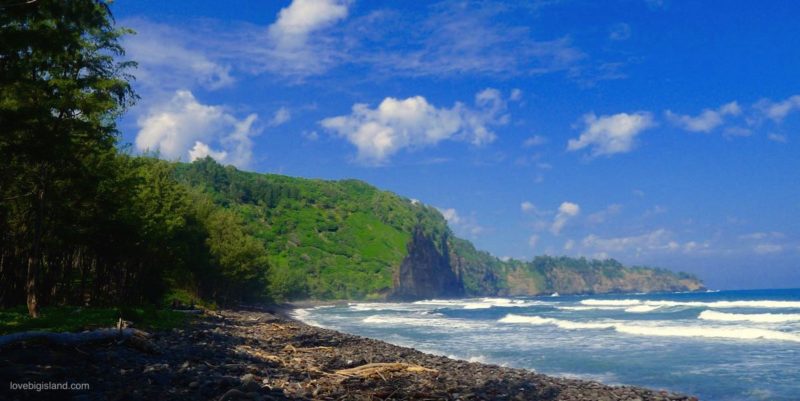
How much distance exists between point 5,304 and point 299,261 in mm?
135589

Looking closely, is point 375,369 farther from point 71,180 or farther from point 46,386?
point 71,180

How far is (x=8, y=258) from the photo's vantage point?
27703mm

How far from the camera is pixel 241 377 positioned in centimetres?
1184

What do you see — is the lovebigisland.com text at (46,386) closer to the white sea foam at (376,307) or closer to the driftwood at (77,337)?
the driftwood at (77,337)

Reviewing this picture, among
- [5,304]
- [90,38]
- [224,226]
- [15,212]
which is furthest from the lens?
[224,226]

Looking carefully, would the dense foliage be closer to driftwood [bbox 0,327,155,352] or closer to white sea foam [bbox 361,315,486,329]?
white sea foam [bbox 361,315,486,329]

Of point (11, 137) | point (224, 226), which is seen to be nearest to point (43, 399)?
point (11, 137)

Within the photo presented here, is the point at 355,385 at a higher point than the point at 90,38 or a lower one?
lower

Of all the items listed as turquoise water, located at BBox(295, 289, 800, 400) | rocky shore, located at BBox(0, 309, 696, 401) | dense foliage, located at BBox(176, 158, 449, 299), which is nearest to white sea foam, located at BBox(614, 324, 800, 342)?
turquoise water, located at BBox(295, 289, 800, 400)

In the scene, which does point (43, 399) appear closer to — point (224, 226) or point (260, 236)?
point (224, 226)

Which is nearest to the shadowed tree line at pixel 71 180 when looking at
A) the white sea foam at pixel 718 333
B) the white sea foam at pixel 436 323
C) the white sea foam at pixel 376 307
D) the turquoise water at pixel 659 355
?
the turquoise water at pixel 659 355

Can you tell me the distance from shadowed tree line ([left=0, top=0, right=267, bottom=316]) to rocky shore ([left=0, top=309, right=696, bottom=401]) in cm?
721

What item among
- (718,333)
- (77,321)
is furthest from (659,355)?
(77,321)

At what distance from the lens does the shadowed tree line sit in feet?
50.8
